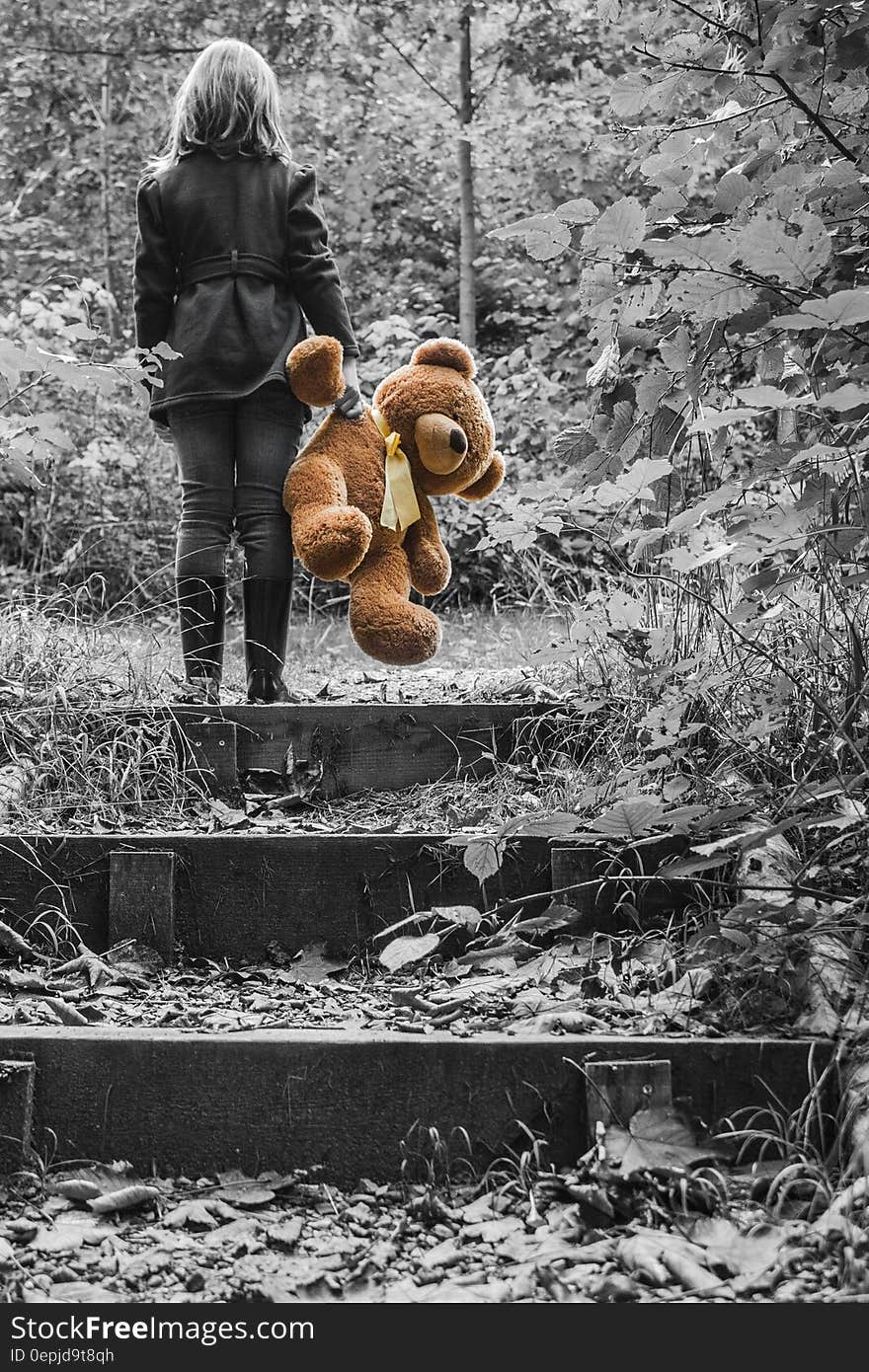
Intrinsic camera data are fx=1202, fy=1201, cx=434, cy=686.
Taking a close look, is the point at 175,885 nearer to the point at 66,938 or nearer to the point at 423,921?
the point at 66,938

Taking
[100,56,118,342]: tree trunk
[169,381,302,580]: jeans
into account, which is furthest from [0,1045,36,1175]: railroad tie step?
[100,56,118,342]: tree trunk

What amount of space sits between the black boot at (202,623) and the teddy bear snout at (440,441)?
72cm

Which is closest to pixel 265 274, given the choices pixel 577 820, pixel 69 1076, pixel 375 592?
pixel 375 592

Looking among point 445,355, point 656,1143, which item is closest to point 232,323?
point 445,355

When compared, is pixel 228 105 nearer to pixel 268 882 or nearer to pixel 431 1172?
pixel 268 882

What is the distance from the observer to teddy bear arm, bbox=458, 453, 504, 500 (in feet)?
12.1

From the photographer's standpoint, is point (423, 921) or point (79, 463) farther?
point (79, 463)

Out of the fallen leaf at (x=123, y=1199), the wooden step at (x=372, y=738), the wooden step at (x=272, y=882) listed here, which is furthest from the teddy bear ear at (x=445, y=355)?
the fallen leaf at (x=123, y=1199)

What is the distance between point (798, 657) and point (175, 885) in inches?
54.2

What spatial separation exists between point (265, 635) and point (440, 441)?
30.5 inches

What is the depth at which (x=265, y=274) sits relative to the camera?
3674 mm

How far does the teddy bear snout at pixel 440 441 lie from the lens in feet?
11.2

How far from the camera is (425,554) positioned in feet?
11.9

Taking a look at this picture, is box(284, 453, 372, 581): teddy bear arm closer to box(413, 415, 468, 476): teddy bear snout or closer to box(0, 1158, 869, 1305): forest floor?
box(413, 415, 468, 476): teddy bear snout
